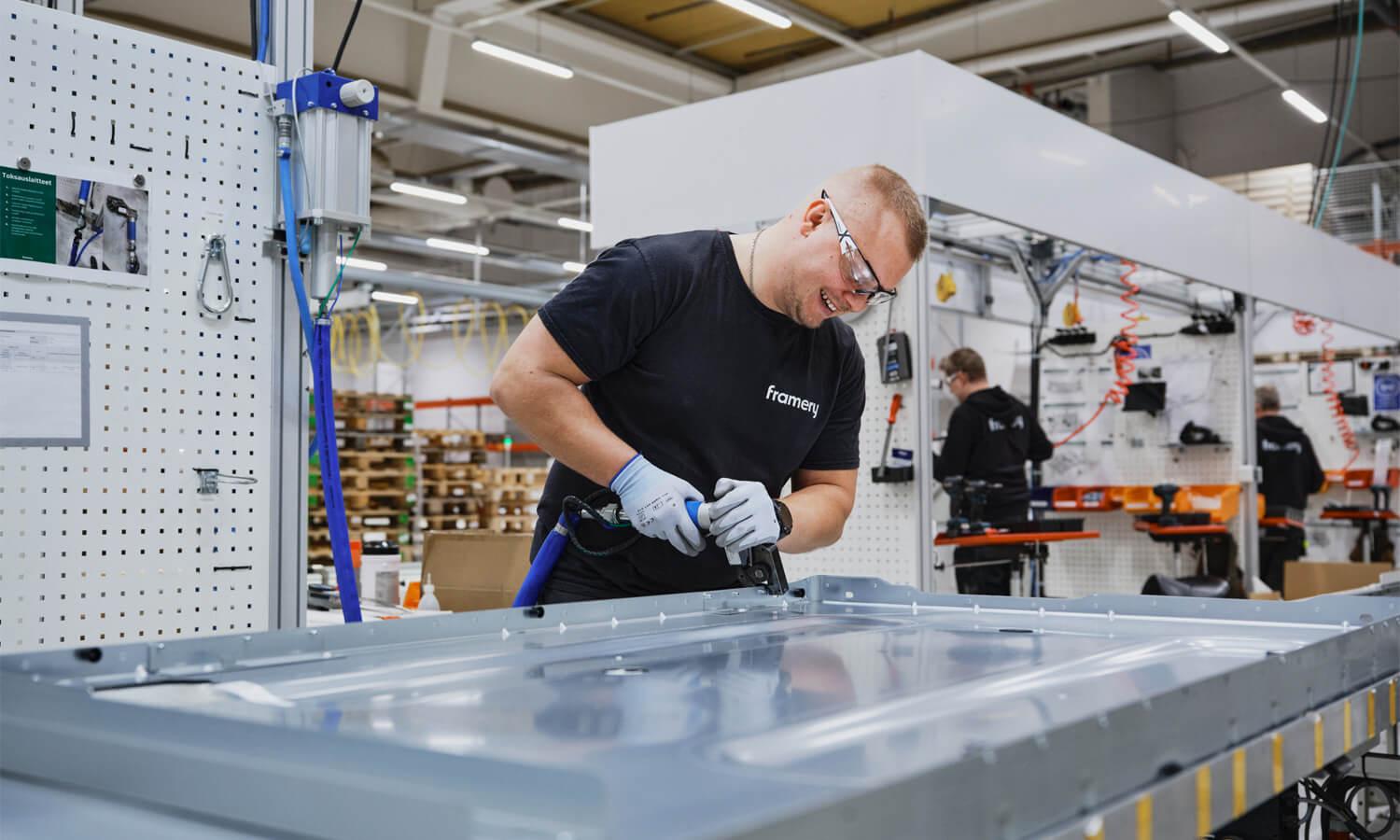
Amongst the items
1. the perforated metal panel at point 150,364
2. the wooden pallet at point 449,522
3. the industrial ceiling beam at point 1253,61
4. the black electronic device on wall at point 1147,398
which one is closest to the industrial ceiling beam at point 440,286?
the wooden pallet at point 449,522

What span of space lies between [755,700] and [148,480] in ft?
5.05

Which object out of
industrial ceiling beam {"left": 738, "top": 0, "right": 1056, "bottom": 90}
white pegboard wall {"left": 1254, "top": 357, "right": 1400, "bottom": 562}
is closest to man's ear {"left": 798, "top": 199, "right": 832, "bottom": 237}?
industrial ceiling beam {"left": 738, "top": 0, "right": 1056, "bottom": 90}

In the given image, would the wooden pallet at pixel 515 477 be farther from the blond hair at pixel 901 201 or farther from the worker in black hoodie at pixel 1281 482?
the blond hair at pixel 901 201

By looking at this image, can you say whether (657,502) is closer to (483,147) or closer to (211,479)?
(211,479)

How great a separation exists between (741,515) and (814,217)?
58cm

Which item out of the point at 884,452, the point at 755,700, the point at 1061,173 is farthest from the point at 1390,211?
the point at 755,700

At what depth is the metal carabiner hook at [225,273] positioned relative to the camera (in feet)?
7.68

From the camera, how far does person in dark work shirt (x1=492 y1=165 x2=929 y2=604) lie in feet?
6.66

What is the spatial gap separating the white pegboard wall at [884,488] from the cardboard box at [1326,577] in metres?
1.99

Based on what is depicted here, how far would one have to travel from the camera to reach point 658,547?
2.17 metres

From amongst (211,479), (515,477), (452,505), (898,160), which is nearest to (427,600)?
(211,479)

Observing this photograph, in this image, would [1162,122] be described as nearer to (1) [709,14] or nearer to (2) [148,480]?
(1) [709,14]

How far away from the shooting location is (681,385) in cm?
214

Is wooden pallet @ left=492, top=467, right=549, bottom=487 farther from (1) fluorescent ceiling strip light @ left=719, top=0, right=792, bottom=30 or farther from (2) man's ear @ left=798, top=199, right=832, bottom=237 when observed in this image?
(2) man's ear @ left=798, top=199, right=832, bottom=237
